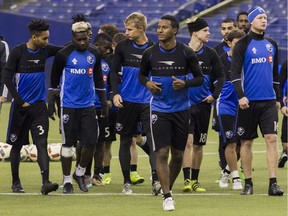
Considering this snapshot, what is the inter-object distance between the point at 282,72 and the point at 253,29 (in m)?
4.91

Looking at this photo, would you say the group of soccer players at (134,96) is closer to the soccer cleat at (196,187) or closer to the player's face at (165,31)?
the soccer cleat at (196,187)

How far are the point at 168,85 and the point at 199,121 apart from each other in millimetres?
2749

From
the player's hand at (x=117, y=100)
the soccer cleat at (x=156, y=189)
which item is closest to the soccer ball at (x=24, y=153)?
the player's hand at (x=117, y=100)

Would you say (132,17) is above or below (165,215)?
above

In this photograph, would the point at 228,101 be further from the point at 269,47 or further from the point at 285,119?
the point at 285,119

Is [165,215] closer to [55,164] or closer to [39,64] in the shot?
[39,64]

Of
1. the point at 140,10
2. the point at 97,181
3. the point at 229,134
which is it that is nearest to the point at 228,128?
the point at 229,134

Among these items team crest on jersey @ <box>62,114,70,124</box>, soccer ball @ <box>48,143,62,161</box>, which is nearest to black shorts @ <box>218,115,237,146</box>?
team crest on jersey @ <box>62,114,70,124</box>

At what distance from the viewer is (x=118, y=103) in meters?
13.7

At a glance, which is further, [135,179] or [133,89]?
[135,179]

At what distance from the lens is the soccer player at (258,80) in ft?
43.4

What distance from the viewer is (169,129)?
12.0 metres

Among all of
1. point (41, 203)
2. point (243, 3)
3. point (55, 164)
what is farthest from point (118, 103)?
point (243, 3)

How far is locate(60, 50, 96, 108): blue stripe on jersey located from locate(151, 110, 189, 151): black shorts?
6.07 ft
